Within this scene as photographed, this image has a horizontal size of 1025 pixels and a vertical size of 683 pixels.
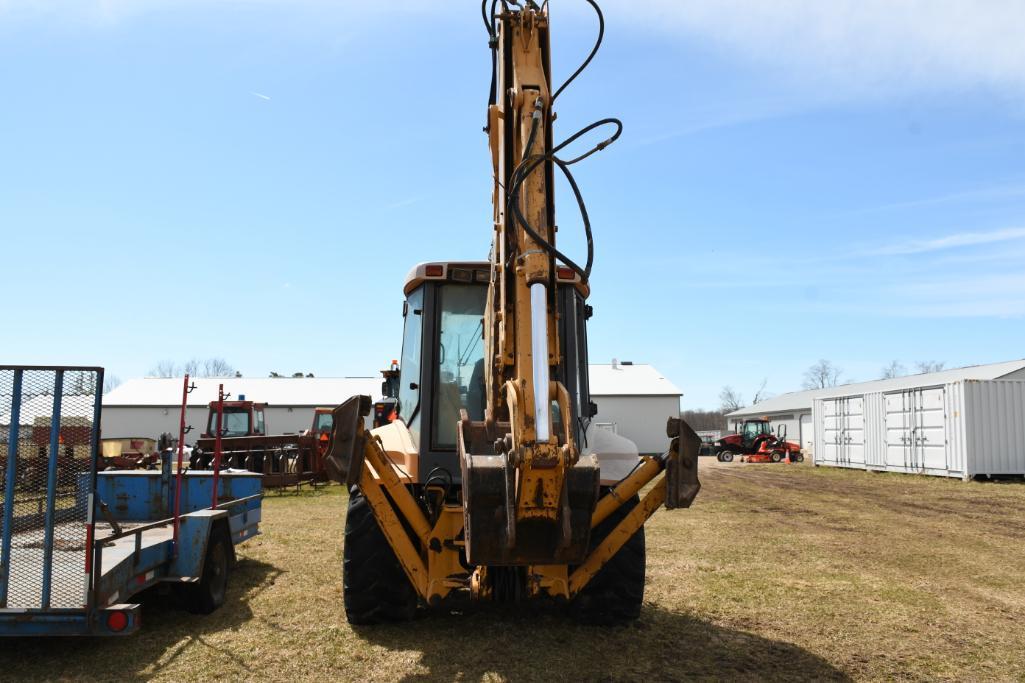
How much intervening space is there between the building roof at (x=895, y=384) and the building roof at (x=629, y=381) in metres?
7.77

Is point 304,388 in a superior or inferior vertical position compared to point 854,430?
superior

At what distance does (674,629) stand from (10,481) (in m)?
4.75

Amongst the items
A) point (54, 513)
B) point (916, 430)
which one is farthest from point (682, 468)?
point (916, 430)

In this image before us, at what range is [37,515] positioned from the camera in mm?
4895

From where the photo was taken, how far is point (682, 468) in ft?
16.2

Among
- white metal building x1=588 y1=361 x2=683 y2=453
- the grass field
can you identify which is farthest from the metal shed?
white metal building x1=588 y1=361 x2=683 y2=453

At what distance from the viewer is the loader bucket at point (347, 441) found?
15.6 ft

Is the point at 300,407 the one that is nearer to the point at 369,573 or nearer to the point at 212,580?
the point at 212,580

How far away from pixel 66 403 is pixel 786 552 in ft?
26.4

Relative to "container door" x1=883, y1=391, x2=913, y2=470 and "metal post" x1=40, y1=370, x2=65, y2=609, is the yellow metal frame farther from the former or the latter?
"container door" x1=883, y1=391, x2=913, y2=470

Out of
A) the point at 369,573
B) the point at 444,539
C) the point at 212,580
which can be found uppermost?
the point at 444,539

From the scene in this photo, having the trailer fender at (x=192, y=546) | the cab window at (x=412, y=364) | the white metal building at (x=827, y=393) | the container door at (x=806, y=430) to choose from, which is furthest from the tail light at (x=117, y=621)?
the container door at (x=806, y=430)

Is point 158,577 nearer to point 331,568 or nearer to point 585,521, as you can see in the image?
point 331,568

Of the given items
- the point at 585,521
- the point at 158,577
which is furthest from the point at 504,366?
the point at 158,577
